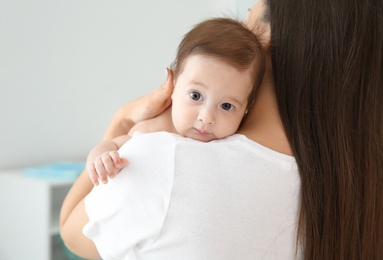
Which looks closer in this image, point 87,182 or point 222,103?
point 222,103

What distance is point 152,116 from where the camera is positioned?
133 centimetres

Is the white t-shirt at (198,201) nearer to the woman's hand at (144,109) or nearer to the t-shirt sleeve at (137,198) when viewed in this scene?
the t-shirt sleeve at (137,198)

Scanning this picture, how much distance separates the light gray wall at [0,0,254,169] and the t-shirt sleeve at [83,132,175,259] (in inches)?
72.0

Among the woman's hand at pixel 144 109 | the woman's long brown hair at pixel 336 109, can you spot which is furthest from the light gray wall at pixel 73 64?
the woman's long brown hair at pixel 336 109

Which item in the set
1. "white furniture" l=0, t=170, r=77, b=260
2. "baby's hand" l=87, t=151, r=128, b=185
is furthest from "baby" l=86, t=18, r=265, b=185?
"white furniture" l=0, t=170, r=77, b=260

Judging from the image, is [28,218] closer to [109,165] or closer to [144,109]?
[144,109]

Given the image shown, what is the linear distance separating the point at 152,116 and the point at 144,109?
0.03 metres

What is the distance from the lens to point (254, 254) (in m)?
0.99

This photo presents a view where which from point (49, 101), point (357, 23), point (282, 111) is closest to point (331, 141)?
point (282, 111)

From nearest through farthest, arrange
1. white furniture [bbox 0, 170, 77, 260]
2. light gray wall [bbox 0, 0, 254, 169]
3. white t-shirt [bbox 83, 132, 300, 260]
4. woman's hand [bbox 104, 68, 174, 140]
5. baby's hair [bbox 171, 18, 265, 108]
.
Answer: white t-shirt [bbox 83, 132, 300, 260] → baby's hair [bbox 171, 18, 265, 108] → woman's hand [bbox 104, 68, 174, 140] → white furniture [bbox 0, 170, 77, 260] → light gray wall [bbox 0, 0, 254, 169]

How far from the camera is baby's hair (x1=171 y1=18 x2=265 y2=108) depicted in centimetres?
112

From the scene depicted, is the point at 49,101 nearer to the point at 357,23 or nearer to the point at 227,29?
the point at 227,29

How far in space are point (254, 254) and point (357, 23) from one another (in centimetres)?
45

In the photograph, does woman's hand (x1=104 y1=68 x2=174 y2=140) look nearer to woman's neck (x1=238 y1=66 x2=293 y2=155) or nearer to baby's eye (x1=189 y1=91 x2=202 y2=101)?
baby's eye (x1=189 y1=91 x2=202 y2=101)
